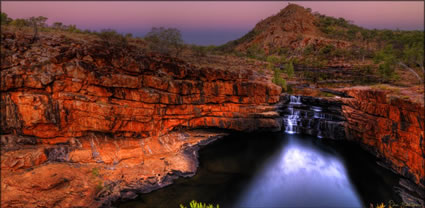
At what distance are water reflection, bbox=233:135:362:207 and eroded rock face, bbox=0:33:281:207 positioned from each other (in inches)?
240

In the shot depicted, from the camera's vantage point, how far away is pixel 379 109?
1819 centimetres

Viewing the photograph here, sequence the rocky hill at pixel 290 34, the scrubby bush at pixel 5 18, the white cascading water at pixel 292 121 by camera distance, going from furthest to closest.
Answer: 1. the rocky hill at pixel 290 34
2. the white cascading water at pixel 292 121
3. the scrubby bush at pixel 5 18

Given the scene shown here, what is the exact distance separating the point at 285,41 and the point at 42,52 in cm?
5299

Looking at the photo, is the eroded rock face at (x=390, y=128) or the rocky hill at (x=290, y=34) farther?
the rocky hill at (x=290, y=34)

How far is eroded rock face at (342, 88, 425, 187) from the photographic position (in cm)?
1468

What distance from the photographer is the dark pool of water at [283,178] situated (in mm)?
14031

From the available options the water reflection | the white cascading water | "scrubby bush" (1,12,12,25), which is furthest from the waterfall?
"scrubby bush" (1,12,12,25)

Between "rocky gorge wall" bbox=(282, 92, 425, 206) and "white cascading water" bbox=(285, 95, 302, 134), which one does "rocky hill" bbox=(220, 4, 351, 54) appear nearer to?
"rocky gorge wall" bbox=(282, 92, 425, 206)

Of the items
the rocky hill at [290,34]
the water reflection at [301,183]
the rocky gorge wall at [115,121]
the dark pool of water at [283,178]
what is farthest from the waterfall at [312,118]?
the rocky hill at [290,34]

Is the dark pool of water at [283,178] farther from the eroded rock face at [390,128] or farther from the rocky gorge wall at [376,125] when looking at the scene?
the eroded rock face at [390,128]

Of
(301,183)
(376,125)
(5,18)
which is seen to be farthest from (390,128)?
(5,18)

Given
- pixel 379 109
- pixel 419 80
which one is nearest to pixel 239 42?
pixel 419 80

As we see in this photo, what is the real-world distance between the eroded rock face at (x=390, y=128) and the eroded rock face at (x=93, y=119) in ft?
47.8

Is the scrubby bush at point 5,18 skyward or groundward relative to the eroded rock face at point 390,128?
skyward
